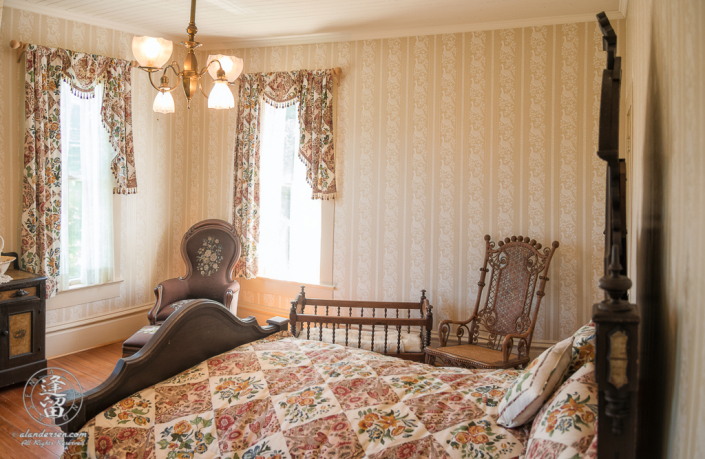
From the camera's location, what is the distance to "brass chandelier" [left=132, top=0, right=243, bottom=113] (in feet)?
7.97

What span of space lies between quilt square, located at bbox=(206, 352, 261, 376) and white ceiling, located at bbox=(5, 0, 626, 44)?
264 centimetres

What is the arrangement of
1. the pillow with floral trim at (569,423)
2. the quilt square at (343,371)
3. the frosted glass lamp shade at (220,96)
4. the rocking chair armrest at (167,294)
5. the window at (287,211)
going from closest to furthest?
the pillow with floral trim at (569,423) < the quilt square at (343,371) < the frosted glass lamp shade at (220,96) < the rocking chair armrest at (167,294) < the window at (287,211)

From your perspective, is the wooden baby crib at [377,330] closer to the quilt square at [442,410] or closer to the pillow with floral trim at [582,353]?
the quilt square at [442,410]

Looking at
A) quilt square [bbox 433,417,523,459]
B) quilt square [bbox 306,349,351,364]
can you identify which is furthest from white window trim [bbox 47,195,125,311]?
quilt square [bbox 433,417,523,459]

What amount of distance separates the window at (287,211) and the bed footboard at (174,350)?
1.85 m

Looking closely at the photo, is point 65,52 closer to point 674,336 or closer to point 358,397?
point 358,397

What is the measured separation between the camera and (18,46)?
3.85 m

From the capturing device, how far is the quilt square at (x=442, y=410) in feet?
6.12

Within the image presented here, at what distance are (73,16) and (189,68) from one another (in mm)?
2522

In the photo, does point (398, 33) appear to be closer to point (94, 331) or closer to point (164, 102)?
point (164, 102)

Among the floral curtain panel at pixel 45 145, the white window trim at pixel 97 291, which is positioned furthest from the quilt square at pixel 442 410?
the white window trim at pixel 97 291

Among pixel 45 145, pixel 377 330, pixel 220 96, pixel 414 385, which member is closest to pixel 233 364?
pixel 414 385

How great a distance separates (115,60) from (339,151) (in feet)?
7.26

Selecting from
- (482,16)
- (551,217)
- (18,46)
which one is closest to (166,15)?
(18,46)
